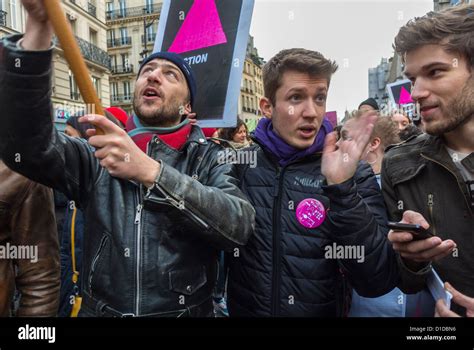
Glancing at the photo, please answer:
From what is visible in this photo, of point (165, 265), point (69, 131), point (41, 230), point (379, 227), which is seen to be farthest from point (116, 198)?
point (69, 131)

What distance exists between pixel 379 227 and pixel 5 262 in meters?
1.23

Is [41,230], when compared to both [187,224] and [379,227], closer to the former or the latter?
[187,224]

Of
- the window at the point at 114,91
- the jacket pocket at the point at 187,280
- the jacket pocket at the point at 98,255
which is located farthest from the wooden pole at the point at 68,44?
the window at the point at 114,91

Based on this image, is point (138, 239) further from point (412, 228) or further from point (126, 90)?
point (126, 90)

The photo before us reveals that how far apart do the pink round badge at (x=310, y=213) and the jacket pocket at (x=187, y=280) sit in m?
0.38

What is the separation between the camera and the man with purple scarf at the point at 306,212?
47.3 inches

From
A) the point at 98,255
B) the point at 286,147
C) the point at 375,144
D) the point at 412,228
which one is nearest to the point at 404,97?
the point at 375,144

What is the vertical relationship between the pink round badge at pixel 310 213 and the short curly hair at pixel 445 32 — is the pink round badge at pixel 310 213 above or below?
below

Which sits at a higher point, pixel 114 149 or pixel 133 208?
pixel 114 149

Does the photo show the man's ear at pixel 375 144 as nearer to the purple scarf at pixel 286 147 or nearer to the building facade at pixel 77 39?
the purple scarf at pixel 286 147

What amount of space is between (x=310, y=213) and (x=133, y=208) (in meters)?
0.60

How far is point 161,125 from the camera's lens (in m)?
1.37

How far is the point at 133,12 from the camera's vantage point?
4.98 m

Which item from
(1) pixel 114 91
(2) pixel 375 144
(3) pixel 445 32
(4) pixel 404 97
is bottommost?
(2) pixel 375 144
